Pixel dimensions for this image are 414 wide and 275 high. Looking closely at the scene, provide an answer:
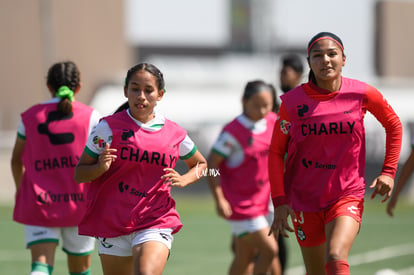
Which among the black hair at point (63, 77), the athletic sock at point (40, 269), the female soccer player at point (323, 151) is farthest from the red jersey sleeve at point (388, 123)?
the athletic sock at point (40, 269)

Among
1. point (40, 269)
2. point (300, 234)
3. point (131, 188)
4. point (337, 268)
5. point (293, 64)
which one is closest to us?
point (337, 268)

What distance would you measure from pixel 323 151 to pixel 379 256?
6562 mm

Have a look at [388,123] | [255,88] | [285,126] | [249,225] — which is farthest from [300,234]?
[255,88]

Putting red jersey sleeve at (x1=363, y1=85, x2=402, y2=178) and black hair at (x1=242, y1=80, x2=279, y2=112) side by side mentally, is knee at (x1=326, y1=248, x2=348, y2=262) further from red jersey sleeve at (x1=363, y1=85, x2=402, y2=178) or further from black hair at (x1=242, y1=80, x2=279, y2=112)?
black hair at (x1=242, y1=80, x2=279, y2=112)

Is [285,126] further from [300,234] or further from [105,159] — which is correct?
[105,159]

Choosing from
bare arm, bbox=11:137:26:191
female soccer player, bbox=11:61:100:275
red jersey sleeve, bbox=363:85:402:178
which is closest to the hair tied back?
female soccer player, bbox=11:61:100:275

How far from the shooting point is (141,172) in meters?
6.39

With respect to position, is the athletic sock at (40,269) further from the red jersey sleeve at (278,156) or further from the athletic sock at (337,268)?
the athletic sock at (337,268)

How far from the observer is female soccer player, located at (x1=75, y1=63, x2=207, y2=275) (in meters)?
6.34

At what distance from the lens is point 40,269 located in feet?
24.1

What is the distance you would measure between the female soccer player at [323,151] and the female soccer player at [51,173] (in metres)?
1.83

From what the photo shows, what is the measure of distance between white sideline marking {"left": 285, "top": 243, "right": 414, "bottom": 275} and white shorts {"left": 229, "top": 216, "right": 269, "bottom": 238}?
1982 mm

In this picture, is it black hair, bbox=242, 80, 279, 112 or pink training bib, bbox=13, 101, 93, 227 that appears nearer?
pink training bib, bbox=13, 101, 93, 227

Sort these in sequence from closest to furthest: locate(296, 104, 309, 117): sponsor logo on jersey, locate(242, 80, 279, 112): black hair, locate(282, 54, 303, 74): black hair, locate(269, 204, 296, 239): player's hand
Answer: locate(269, 204, 296, 239): player's hand, locate(296, 104, 309, 117): sponsor logo on jersey, locate(242, 80, 279, 112): black hair, locate(282, 54, 303, 74): black hair
